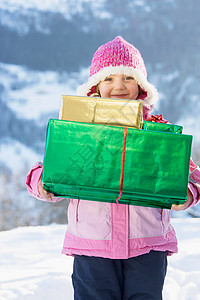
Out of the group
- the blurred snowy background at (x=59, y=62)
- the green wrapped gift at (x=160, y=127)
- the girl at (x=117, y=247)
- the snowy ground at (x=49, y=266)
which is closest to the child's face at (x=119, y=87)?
the girl at (x=117, y=247)

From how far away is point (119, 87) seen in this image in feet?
3.18

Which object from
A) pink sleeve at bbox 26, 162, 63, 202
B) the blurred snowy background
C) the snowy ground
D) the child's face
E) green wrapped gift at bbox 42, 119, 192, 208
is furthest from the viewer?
the blurred snowy background

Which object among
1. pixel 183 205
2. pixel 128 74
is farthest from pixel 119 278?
pixel 128 74

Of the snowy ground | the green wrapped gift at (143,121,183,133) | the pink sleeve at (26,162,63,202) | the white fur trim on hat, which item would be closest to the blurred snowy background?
the snowy ground

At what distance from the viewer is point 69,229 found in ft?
3.03

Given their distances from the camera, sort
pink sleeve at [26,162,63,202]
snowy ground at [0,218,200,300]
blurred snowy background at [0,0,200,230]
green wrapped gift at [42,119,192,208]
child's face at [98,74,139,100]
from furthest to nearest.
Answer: blurred snowy background at [0,0,200,230] < snowy ground at [0,218,200,300] < child's face at [98,74,139,100] < pink sleeve at [26,162,63,202] < green wrapped gift at [42,119,192,208]

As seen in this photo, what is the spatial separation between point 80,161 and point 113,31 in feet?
15.0

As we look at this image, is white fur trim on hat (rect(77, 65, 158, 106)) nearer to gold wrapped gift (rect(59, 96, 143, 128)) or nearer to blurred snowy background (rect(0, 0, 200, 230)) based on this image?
gold wrapped gift (rect(59, 96, 143, 128))

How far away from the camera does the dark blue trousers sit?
2.82 ft

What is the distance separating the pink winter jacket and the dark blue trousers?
0.03m

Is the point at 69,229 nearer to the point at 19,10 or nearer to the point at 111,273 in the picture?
the point at 111,273

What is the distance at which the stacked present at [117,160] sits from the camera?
0.66 m

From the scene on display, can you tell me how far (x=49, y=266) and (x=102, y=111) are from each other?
1.25 metres

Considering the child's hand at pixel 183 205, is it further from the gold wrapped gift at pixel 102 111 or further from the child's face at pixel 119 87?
the child's face at pixel 119 87
